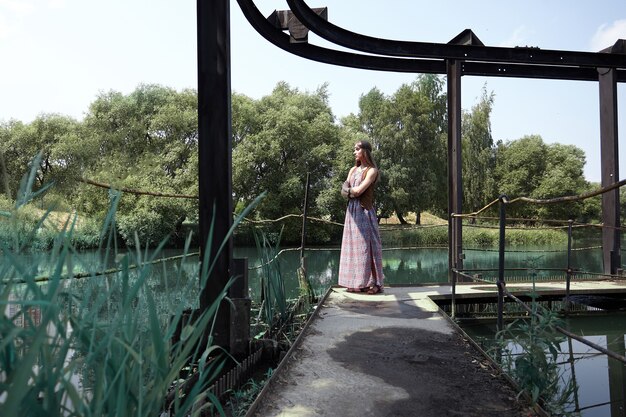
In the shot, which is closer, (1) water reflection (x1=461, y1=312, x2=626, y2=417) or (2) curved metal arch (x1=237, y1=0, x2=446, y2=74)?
(1) water reflection (x1=461, y1=312, x2=626, y2=417)

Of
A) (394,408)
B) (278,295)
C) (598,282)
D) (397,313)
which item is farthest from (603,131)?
(394,408)

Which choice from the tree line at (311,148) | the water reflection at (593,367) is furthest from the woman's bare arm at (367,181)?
the tree line at (311,148)

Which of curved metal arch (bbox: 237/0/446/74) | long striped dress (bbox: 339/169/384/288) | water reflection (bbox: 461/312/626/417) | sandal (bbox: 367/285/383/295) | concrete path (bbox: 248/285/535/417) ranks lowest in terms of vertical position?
water reflection (bbox: 461/312/626/417)

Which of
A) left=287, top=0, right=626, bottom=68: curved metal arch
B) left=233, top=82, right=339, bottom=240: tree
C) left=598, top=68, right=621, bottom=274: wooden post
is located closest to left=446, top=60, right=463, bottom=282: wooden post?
left=287, top=0, right=626, bottom=68: curved metal arch

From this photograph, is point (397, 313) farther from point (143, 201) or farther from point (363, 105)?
point (363, 105)

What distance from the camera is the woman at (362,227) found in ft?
16.5

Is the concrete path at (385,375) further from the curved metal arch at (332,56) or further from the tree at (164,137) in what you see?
the tree at (164,137)

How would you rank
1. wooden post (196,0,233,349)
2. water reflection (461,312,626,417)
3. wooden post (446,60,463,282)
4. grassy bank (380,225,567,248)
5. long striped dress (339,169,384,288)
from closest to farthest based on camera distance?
wooden post (196,0,233,349), water reflection (461,312,626,417), long striped dress (339,169,384,288), wooden post (446,60,463,282), grassy bank (380,225,567,248)

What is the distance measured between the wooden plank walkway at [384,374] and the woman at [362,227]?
3.39ft

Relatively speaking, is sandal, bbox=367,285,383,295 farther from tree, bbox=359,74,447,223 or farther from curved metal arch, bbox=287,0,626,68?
tree, bbox=359,74,447,223

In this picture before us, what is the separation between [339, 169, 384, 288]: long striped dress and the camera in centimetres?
507

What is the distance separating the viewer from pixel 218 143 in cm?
323

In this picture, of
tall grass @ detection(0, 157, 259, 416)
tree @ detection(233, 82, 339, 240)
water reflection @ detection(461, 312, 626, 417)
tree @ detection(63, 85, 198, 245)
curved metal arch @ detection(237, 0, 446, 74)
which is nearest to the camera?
tall grass @ detection(0, 157, 259, 416)

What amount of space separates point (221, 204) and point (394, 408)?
5.49 ft
